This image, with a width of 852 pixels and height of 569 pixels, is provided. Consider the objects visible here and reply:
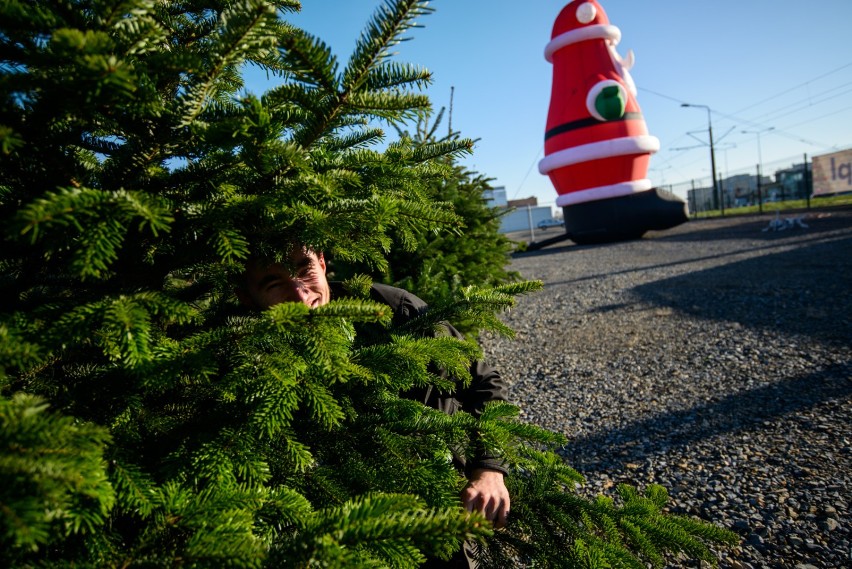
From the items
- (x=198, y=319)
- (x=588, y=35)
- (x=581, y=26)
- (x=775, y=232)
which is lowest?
(x=775, y=232)

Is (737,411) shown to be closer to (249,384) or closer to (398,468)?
(398,468)

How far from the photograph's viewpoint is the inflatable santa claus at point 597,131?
12500 millimetres

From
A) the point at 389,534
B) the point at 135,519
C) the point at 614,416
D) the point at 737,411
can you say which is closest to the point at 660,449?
the point at 614,416

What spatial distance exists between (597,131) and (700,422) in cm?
1142

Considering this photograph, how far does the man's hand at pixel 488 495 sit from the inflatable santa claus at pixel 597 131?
13.3 meters

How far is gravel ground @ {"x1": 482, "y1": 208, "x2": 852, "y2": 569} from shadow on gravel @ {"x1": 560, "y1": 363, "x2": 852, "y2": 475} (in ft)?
0.05

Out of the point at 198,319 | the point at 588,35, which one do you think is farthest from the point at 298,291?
the point at 588,35

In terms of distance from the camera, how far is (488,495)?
1.38m

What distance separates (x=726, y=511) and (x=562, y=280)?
8.17 metres

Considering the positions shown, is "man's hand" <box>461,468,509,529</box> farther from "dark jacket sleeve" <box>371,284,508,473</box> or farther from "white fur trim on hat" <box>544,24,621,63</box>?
"white fur trim on hat" <box>544,24,621,63</box>

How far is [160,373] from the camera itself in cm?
81

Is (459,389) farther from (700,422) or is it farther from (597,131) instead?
(597,131)

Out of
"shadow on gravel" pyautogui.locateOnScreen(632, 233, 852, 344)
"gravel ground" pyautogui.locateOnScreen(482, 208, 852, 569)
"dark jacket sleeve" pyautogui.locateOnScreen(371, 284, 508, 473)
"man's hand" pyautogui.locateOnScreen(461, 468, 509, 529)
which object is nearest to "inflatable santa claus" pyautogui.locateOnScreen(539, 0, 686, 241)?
"shadow on gravel" pyautogui.locateOnScreen(632, 233, 852, 344)

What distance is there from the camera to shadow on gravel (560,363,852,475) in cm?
314
